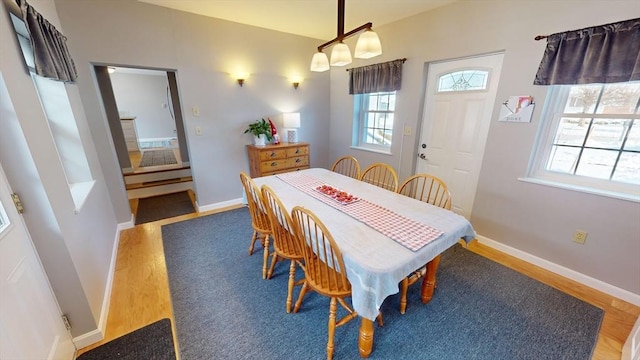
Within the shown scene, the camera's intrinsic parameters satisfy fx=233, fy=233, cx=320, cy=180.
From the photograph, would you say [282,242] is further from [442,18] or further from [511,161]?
[442,18]

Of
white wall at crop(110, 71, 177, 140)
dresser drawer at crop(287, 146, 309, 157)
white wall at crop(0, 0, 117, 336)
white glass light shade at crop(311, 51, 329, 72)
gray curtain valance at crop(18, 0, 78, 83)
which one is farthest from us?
white wall at crop(110, 71, 177, 140)

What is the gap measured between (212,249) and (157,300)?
0.68 meters

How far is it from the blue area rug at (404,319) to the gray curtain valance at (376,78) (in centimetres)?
226

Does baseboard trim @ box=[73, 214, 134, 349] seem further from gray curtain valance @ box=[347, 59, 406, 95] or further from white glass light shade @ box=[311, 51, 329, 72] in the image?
gray curtain valance @ box=[347, 59, 406, 95]

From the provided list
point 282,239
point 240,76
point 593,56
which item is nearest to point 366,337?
point 282,239

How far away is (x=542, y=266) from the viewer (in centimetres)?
219

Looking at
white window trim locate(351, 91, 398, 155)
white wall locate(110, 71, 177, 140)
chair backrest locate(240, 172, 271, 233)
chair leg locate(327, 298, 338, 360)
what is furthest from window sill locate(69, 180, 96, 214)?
white wall locate(110, 71, 177, 140)

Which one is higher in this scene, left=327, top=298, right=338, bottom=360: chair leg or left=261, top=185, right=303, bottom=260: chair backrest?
left=261, top=185, right=303, bottom=260: chair backrest

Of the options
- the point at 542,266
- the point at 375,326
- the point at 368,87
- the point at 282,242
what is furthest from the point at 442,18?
the point at 375,326

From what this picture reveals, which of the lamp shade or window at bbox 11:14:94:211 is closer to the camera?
window at bbox 11:14:94:211

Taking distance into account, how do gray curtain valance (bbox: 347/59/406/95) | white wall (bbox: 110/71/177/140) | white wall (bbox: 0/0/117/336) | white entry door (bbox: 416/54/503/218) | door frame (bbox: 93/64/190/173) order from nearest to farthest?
white wall (bbox: 0/0/117/336) < white entry door (bbox: 416/54/503/218) < gray curtain valance (bbox: 347/59/406/95) < door frame (bbox: 93/64/190/173) < white wall (bbox: 110/71/177/140)

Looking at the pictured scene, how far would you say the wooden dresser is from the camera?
330 cm

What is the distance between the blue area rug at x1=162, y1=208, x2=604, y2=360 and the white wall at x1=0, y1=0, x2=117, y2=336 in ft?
1.79

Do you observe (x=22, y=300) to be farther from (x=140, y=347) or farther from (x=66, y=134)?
(x=66, y=134)
